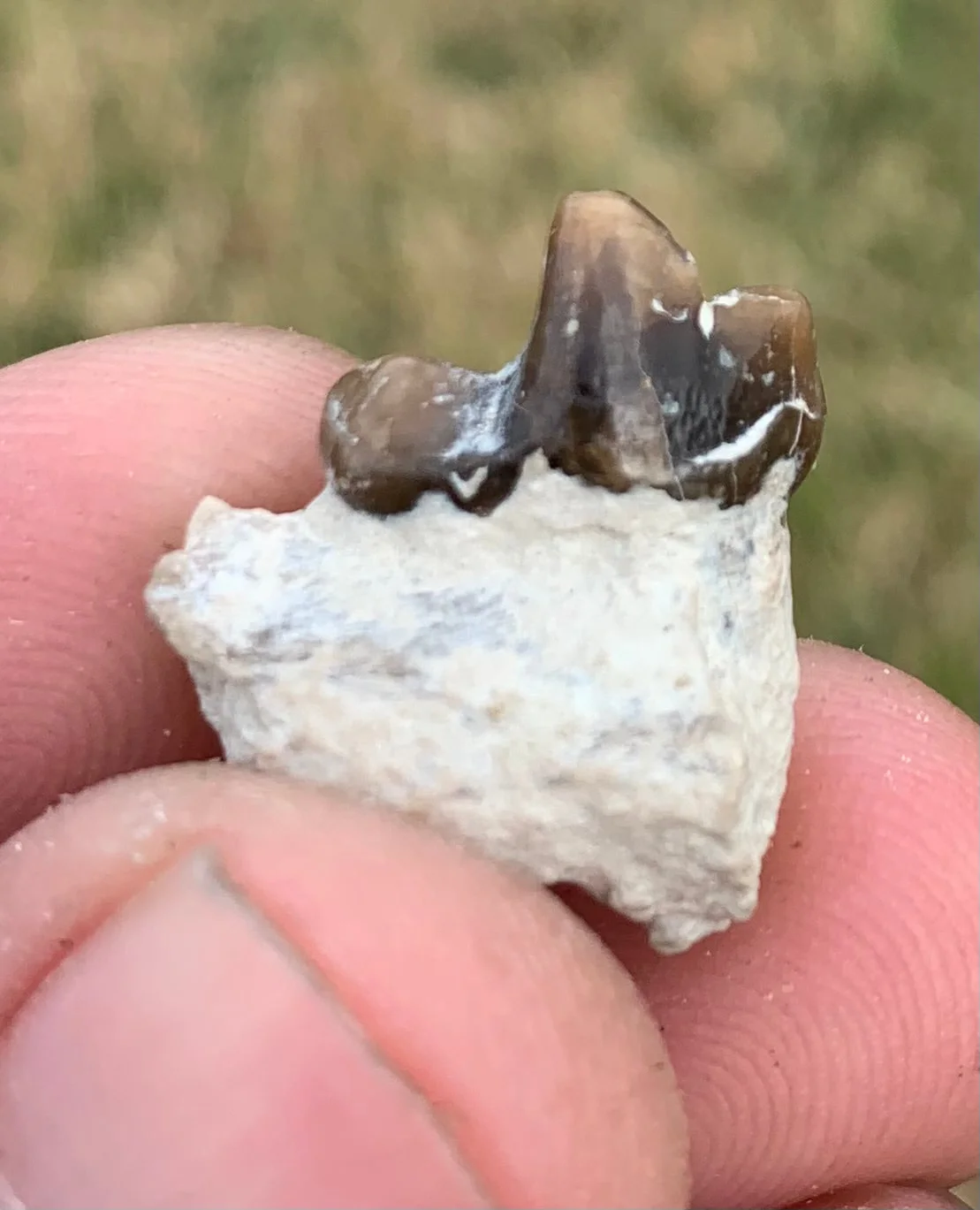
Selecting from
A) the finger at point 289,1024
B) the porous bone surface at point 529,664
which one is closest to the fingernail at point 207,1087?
the finger at point 289,1024

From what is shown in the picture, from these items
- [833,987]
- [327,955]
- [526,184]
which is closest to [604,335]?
[327,955]

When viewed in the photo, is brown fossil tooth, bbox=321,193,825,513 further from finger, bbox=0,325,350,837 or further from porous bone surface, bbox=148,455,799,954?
finger, bbox=0,325,350,837

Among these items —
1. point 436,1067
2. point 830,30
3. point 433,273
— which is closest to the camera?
point 436,1067

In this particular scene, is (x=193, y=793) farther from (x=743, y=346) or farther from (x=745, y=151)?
(x=745, y=151)

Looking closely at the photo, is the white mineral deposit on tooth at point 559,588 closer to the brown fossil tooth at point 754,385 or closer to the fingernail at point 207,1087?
the brown fossil tooth at point 754,385

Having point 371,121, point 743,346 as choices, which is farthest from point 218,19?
point 743,346
